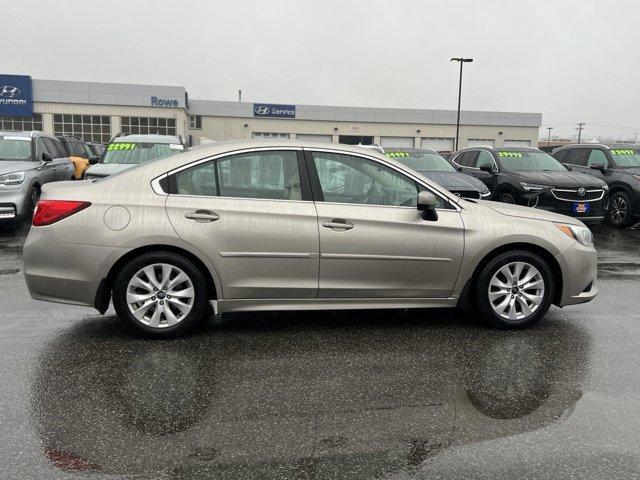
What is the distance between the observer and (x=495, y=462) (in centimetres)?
286

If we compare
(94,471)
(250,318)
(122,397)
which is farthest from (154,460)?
(250,318)

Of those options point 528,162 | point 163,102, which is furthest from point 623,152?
point 163,102

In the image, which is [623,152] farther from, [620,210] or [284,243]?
[284,243]

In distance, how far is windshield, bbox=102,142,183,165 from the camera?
12.3 m

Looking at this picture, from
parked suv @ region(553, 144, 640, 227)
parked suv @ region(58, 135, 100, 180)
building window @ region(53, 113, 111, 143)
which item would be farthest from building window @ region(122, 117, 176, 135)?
parked suv @ region(553, 144, 640, 227)

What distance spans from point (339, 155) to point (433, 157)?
738cm

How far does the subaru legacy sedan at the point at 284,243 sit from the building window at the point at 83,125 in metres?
47.5

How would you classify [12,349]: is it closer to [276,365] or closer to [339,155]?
[276,365]

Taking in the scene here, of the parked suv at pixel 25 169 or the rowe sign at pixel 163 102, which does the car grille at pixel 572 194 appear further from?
the rowe sign at pixel 163 102

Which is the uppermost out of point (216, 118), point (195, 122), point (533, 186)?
point (216, 118)

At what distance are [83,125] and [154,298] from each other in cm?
4867

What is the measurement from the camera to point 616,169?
12242mm

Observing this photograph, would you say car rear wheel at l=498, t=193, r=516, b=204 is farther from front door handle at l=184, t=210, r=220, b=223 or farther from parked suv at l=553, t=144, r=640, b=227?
front door handle at l=184, t=210, r=220, b=223

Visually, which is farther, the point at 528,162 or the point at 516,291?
the point at 528,162
